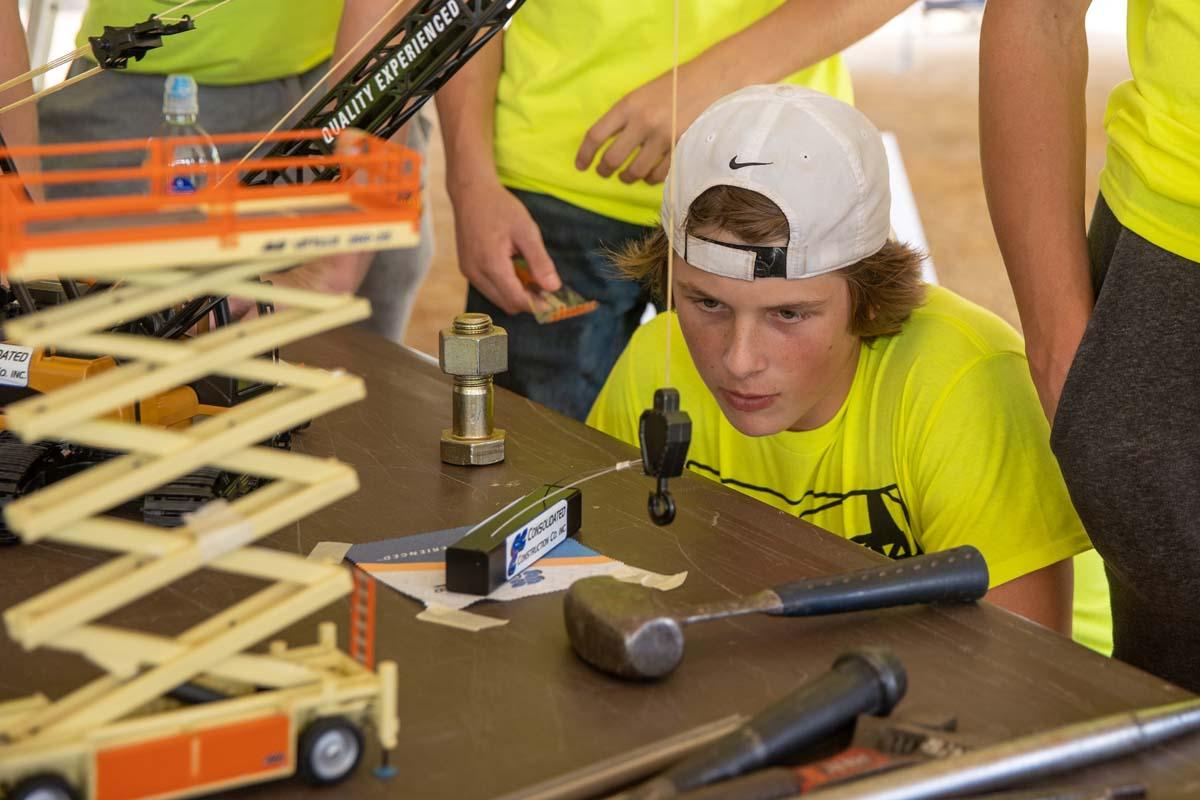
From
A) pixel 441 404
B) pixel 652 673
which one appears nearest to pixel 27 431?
pixel 652 673

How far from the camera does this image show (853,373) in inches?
66.7

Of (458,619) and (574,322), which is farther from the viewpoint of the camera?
(574,322)

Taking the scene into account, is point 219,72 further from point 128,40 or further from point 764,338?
point 764,338

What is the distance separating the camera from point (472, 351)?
1490mm

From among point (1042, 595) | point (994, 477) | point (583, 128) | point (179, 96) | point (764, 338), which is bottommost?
point (1042, 595)

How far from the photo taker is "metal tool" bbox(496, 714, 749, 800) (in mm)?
871

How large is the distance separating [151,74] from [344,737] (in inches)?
70.0

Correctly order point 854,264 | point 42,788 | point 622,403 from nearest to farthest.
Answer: point 42,788, point 854,264, point 622,403

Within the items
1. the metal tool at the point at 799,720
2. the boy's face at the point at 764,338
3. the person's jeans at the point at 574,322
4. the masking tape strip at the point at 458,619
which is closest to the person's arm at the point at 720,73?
the person's jeans at the point at 574,322

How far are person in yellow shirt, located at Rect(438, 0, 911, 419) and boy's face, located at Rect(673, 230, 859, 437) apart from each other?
42cm

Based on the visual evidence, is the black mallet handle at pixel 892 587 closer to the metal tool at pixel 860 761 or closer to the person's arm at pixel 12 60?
the metal tool at pixel 860 761

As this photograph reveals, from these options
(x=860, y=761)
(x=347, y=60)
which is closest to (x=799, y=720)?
(x=860, y=761)

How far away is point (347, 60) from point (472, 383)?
2.73ft

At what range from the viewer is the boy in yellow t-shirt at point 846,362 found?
149 cm
